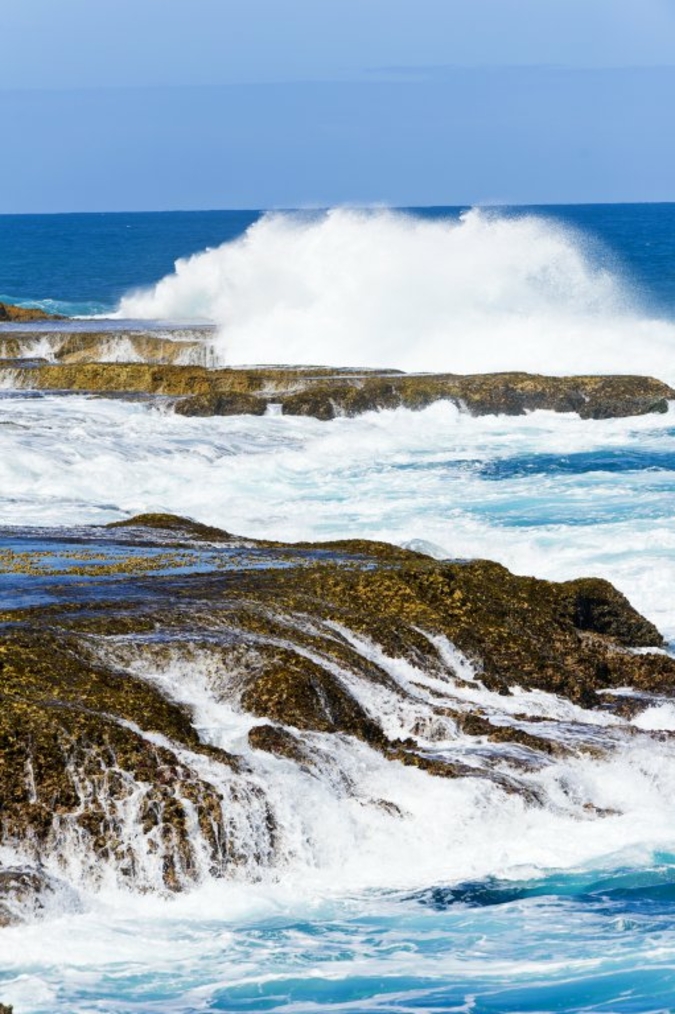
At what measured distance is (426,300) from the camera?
42438mm

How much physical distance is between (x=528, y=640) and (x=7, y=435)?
13438mm

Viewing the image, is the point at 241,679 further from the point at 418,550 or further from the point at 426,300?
the point at 426,300

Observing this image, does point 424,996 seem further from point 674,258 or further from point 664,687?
point 674,258

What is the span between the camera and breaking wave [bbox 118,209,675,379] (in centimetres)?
3991

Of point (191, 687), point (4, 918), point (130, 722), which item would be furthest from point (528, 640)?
point (4, 918)

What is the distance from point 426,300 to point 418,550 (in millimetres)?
27884

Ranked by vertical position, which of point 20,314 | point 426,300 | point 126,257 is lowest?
point 426,300

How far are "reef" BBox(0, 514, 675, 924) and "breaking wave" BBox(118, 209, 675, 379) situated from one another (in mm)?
26158

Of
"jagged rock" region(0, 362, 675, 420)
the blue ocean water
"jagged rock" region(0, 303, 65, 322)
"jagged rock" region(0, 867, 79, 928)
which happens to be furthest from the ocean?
the blue ocean water

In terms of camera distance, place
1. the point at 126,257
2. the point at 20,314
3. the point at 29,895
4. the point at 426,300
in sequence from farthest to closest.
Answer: the point at 126,257
the point at 20,314
the point at 426,300
the point at 29,895

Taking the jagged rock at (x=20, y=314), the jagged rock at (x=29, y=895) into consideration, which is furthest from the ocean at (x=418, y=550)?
the jagged rock at (x=20, y=314)

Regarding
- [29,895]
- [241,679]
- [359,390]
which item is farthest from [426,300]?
[29,895]

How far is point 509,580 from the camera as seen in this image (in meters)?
11.8

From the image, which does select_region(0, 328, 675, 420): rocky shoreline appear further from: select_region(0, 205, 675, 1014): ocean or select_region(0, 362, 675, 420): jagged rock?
select_region(0, 205, 675, 1014): ocean
